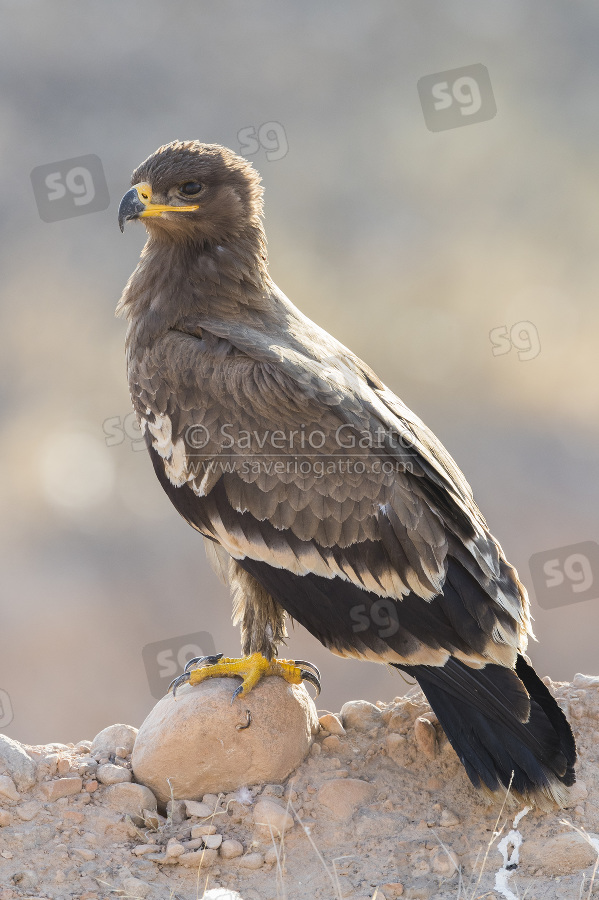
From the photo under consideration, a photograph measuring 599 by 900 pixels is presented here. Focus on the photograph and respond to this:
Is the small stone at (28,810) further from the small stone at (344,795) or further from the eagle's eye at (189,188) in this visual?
the eagle's eye at (189,188)

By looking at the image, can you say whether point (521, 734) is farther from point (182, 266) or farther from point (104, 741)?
A: point (182, 266)

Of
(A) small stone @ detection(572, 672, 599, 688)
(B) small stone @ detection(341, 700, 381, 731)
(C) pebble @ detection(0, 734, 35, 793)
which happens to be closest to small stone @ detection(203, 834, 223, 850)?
(C) pebble @ detection(0, 734, 35, 793)

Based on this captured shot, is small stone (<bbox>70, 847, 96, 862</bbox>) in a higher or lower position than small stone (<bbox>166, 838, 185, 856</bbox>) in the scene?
higher

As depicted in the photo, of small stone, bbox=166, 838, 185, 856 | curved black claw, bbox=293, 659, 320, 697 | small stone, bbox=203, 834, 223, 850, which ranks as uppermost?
curved black claw, bbox=293, 659, 320, 697

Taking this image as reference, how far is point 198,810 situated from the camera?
4824mm

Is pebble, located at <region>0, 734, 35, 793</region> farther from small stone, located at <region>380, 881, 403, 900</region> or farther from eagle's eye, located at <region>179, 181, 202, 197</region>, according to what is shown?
eagle's eye, located at <region>179, 181, 202, 197</region>

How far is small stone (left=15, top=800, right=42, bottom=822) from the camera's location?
4.67 meters

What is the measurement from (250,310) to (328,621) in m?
1.76

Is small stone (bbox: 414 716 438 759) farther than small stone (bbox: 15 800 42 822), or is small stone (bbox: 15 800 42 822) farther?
small stone (bbox: 414 716 438 759)

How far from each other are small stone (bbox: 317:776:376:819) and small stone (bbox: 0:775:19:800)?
57.8 inches

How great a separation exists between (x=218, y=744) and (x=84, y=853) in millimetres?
804

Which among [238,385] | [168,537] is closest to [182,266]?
[238,385]

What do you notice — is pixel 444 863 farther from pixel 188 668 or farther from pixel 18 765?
pixel 18 765

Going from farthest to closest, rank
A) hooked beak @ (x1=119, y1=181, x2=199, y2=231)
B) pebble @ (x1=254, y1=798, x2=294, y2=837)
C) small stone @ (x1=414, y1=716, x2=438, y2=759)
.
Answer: hooked beak @ (x1=119, y1=181, x2=199, y2=231)
small stone @ (x1=414, y1=716, x2=438, y2=759)
pebble @ (x1=254, y1=798, x2=294, y2=837)
